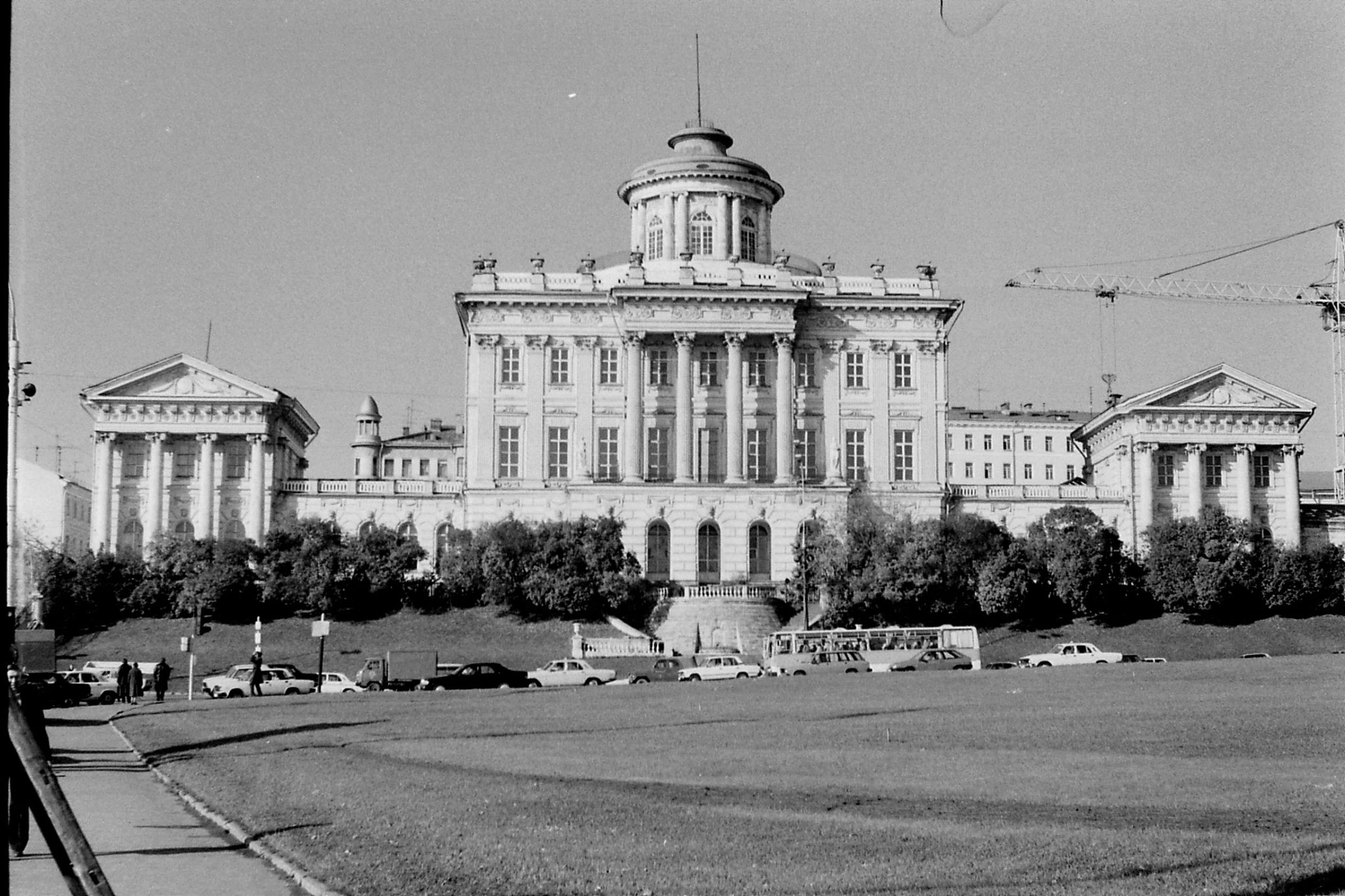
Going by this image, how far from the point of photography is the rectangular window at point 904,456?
110 meters

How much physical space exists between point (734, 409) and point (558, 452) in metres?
11.6

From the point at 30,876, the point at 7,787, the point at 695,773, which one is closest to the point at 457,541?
the point at 695,773

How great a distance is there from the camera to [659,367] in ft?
358

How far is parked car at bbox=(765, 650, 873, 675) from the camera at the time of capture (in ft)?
242

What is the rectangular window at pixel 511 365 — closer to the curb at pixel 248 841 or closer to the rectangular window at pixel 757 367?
the rectangular window at pixel 757 367

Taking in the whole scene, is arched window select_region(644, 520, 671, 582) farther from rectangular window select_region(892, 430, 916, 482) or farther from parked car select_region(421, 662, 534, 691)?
parked car select_region(421, 662, 534, 691)

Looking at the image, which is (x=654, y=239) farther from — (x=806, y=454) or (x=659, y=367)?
(x=806, y=454)

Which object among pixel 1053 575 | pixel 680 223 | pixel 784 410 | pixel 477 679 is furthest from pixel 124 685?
pixel 680 223

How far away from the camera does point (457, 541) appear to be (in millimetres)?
99188

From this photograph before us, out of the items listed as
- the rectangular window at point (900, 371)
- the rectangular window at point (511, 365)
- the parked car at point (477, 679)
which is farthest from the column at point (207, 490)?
the rectangular window at point (900, 371)

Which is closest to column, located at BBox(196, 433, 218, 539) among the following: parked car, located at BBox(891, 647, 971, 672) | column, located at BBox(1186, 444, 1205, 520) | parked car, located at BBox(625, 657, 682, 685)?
parked car, located at BBox(625, 657, 682, 685)

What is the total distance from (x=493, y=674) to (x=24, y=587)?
38.7m

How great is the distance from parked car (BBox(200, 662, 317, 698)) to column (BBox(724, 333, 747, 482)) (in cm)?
4120

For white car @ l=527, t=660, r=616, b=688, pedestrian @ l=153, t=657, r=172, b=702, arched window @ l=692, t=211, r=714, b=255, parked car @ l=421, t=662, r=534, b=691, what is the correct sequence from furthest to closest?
arched window @ l=692, t=211, r=714, b=255 < white car @ l=527, t=660, r=616, b=688 < parked car @ l=421, t=662, r=534, b=691 < pedestrian @ l=153, t=657, r=172, b=702
